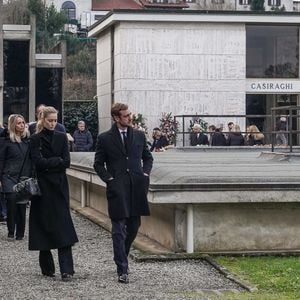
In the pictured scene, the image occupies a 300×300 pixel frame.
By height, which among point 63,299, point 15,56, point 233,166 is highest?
point 15,56

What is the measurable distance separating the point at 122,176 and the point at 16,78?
98.5ft

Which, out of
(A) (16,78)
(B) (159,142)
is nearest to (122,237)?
(B) (159,142)

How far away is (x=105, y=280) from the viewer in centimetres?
1073

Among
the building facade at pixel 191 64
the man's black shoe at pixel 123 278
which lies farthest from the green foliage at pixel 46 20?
the man's black shoe at pixel 123 278

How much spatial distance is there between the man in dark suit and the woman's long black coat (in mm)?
457

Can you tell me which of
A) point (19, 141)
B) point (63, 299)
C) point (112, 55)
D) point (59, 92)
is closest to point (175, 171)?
point (19, 141)

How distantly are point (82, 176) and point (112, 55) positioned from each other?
26.0 metres

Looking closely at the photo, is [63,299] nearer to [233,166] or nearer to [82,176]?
[233,166]

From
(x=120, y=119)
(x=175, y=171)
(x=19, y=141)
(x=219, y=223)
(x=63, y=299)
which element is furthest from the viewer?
(x=19, y=141)

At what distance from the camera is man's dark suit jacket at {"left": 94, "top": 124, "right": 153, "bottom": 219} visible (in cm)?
1068

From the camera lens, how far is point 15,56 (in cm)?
4028

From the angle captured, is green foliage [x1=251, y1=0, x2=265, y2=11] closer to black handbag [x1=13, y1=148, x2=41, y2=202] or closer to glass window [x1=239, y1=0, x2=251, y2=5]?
glass window [x1=239, y1=0, x2=251, y2=5]

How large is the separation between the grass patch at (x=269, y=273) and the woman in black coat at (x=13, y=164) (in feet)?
13.3

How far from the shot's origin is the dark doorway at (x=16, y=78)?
39.5m
